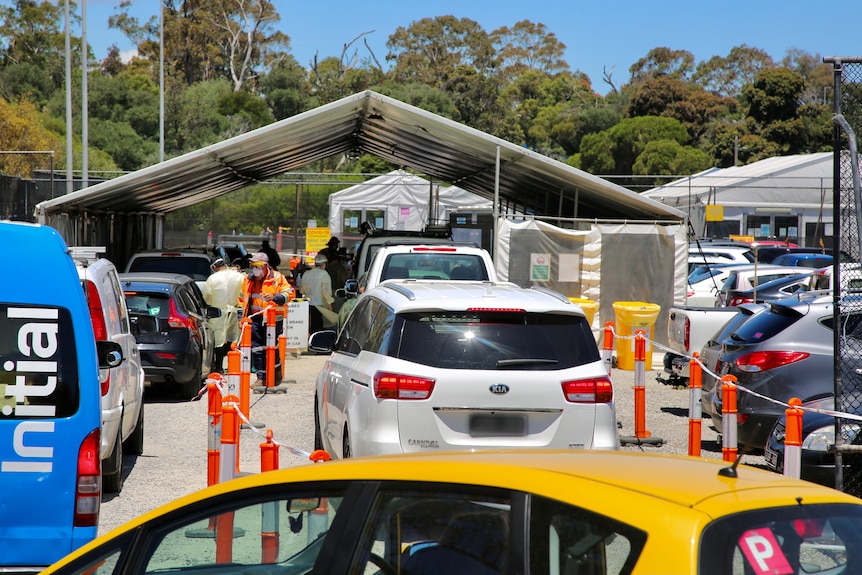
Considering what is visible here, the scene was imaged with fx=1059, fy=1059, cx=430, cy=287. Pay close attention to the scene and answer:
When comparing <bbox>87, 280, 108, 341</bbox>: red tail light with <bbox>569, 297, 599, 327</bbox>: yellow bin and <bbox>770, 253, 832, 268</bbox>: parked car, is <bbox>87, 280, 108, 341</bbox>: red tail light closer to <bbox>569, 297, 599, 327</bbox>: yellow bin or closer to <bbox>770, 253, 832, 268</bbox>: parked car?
<bbox>569, 297, 599, 327</bbox>: yellow bin

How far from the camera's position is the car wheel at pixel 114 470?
7980 mm

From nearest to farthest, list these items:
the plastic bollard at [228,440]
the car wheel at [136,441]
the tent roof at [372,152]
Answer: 1. the plastic bollard at [228,440]
2. the car wheel at [136,441]
3. the tent roof at [372,152]

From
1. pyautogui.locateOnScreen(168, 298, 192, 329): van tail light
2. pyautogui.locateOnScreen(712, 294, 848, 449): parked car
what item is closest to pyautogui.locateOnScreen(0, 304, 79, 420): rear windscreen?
pyautogui.locateOnScreen(712, 294, 848, 449): parked car

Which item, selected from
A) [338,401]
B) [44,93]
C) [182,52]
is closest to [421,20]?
[182,52]

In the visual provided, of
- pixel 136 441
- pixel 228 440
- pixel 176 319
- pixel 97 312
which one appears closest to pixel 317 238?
pixel 176 319

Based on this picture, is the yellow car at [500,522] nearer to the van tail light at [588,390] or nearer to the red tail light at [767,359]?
the van tail light at [588,390]

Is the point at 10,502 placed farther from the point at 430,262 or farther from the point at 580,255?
the point at 580,255

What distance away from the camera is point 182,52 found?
9188 centimetres

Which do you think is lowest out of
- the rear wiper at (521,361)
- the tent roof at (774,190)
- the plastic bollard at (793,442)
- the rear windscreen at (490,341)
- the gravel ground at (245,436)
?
the gravel ground at (245,436)

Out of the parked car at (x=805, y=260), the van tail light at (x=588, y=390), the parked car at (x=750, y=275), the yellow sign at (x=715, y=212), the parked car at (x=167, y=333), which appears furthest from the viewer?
the parked car at (x=805, y=260)

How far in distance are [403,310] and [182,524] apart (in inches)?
155

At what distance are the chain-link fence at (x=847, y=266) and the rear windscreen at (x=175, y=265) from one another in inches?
501

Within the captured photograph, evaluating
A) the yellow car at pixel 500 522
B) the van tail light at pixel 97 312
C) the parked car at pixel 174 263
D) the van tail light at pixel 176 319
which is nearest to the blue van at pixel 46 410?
the yellow car at pixel 500 522

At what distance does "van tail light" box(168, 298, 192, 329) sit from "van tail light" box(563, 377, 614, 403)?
7.39 m
